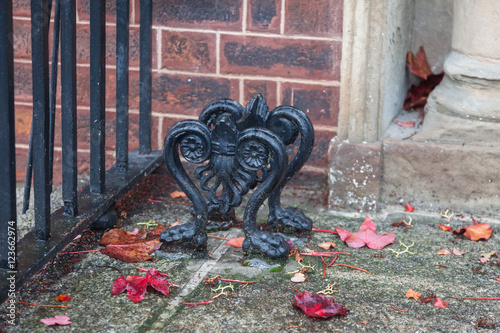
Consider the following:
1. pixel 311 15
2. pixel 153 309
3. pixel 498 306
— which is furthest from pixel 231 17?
pixel 498 306

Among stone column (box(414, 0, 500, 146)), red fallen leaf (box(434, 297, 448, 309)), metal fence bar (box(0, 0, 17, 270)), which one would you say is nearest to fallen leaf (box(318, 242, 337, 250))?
red fallen leaf (box(434, 297, 448, 309))

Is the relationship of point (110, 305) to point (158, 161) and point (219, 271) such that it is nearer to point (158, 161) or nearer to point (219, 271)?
point (219, 271)

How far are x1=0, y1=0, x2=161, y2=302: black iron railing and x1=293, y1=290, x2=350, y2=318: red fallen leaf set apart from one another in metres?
0.91

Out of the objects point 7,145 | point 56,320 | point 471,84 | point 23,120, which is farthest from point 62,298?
point 471,84

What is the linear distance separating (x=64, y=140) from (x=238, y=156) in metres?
0.71

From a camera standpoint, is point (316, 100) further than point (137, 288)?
Yes

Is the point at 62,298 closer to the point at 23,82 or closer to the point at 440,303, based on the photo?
the point at 440,303

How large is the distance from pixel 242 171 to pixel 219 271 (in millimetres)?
417

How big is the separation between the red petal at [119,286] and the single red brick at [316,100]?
143 centimetres

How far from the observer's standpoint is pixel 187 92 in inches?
132

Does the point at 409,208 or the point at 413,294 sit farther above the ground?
the point at 409,208

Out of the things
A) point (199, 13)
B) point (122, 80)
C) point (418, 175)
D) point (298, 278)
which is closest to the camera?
point (298, 278)

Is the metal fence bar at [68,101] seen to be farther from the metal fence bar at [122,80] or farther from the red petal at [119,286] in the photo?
the metal fence bar at [122,80]

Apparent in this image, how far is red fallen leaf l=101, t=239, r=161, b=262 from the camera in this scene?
250 cm
